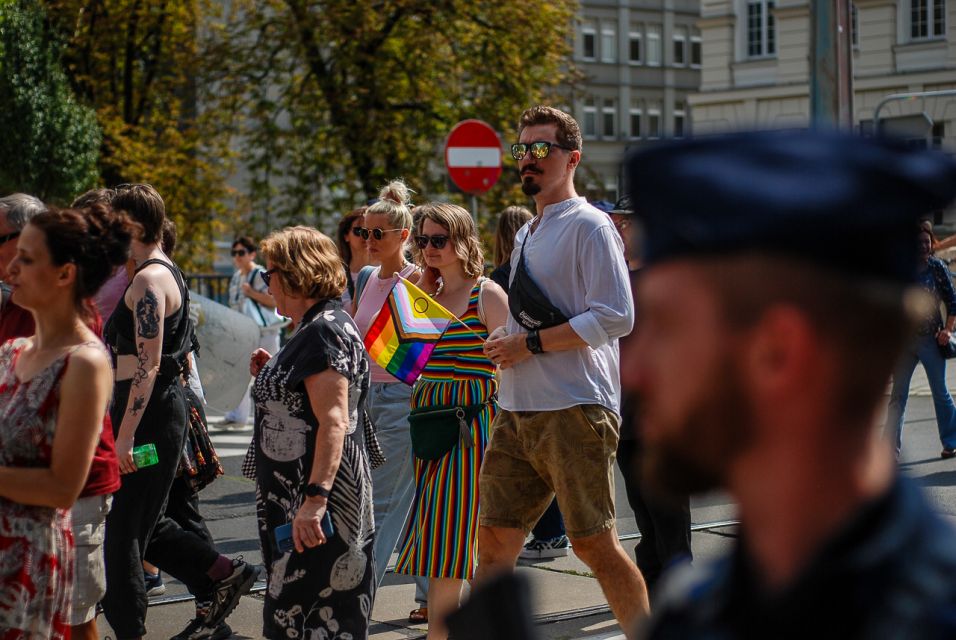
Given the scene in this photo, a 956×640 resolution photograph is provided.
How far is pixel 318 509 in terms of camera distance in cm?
450

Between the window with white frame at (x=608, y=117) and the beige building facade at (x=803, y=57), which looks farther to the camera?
the window with white frame at (x=608, y=117)

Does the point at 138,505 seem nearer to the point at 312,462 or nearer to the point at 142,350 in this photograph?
the point at 142,350

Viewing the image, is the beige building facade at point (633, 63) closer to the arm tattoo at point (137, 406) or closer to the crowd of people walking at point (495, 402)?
the crowd of people walking at point (495, 402)

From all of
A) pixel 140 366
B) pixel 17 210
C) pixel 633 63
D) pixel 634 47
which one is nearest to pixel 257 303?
pixel 140 366

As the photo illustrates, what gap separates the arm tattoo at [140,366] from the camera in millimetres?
5258

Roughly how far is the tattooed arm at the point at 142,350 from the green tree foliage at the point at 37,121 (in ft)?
69.1

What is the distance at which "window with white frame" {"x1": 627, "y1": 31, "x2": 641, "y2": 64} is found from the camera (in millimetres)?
70562

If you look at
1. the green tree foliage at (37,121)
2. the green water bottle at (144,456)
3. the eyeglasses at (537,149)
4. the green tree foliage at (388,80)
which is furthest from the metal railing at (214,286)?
the eyeglasses at (537,149)

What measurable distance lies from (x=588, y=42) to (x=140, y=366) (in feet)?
216

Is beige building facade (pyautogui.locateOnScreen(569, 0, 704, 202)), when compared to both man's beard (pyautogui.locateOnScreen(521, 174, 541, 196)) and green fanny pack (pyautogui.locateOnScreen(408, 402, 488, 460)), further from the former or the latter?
man's beard (pyautogui.locateOnScreen(521, 174, 541, 196))

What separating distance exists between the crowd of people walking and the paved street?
0.28 metres

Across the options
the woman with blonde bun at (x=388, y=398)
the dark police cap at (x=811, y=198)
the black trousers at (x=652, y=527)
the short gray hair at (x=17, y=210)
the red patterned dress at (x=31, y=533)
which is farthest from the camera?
the woman with blonde bun at (x=388, y=398)

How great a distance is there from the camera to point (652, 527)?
5754 mm

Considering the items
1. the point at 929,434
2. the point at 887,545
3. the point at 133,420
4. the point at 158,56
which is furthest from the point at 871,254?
the point at 158,56
